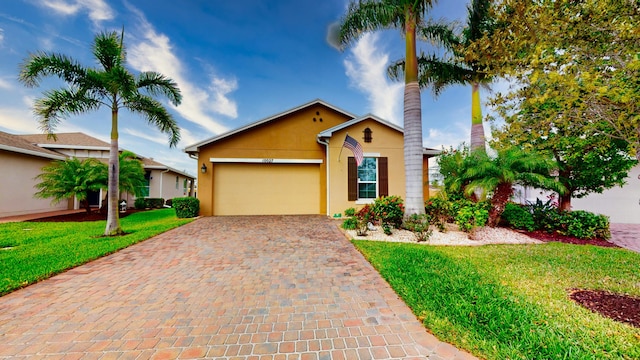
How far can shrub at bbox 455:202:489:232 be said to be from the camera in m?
6.75

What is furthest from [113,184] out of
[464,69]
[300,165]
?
[464,69]

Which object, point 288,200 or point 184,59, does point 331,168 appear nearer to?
point 288,200

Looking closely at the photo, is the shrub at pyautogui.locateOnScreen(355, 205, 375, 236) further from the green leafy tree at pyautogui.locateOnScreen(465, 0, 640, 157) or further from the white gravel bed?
the green leafy tree at pyautogui.locateOnScreen(465, 0, 640, 157)

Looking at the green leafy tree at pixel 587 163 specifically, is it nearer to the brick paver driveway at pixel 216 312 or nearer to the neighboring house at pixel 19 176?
the brick paver driveway at pixel 216 312

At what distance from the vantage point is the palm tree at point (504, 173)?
659 cm

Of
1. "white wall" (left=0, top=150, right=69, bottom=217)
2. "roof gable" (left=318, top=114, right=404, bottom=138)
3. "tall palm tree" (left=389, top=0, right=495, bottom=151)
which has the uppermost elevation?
"tall palm tree" (left=389, top=0, right=495, bottom=151)

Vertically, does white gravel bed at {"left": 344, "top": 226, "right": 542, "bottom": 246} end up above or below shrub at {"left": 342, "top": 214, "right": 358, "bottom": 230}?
below

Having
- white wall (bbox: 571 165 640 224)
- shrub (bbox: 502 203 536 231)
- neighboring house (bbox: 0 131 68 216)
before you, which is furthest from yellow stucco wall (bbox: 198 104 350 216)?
white wall (bbox: 571 165 640 224)

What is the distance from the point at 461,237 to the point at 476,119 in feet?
20.9

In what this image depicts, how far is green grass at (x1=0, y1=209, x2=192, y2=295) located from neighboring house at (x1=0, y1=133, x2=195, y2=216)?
4.08m

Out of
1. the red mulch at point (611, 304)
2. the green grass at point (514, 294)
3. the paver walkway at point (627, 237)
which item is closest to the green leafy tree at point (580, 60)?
the red mulch at point (611, 304)

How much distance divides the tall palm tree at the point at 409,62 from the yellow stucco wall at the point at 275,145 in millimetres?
4867

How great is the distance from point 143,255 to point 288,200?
7.04 meters

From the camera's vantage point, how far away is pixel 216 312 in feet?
9.21
